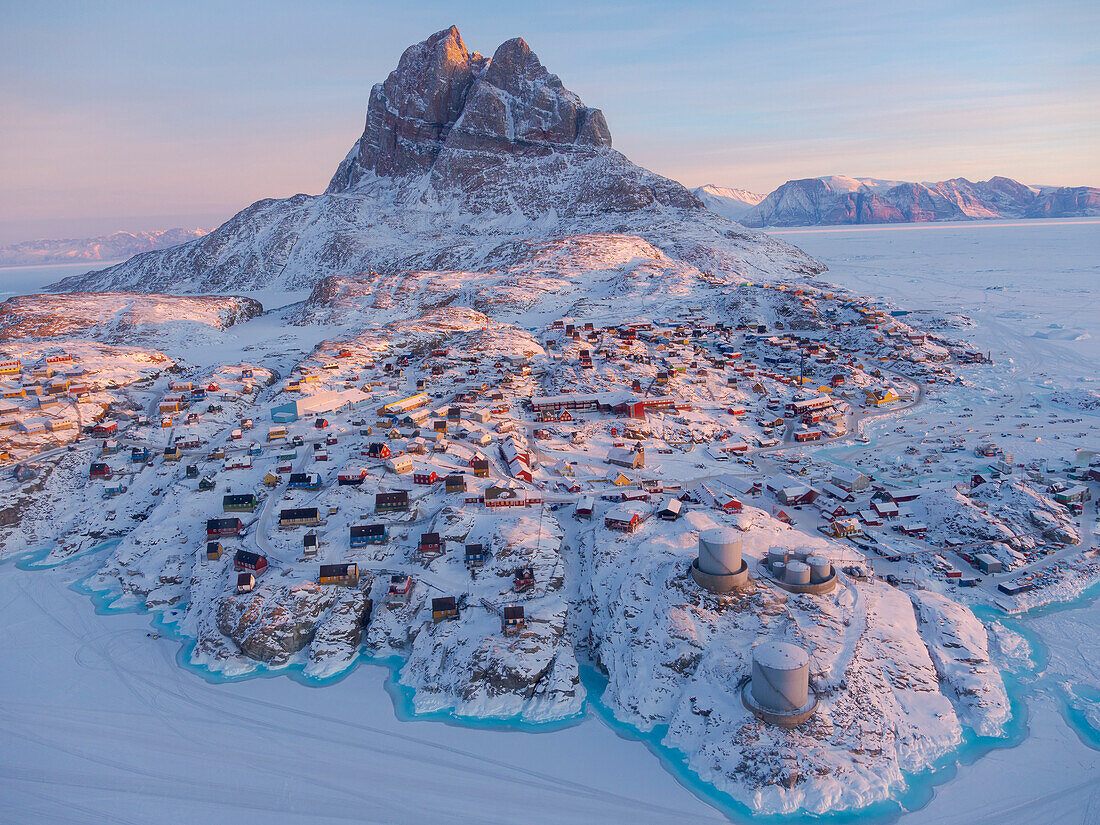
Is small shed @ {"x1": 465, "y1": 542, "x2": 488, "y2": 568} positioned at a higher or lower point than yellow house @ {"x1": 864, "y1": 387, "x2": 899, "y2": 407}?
lower

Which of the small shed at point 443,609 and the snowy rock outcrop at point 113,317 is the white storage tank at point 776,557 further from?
the snowy rock outcrop at point 113,317

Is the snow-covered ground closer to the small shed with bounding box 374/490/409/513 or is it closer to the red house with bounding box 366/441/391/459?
the small shed with bounding box 374/490/409/513

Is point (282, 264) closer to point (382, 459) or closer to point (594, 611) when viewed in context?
point (382, 459)

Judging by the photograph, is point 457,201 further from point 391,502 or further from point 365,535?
point 365,535

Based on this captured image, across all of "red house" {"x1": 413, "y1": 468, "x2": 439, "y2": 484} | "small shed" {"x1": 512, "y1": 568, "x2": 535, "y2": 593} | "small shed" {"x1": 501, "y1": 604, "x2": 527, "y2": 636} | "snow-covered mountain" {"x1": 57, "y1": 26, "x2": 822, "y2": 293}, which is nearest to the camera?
"small shed" {"x1": 501, "y1": 604, "x2": 527, "y2": 636}

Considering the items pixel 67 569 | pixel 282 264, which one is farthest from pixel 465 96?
pixel 67 569

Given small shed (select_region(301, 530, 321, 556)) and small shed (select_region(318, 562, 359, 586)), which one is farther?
small shed (select_region(301, 530, 321, 556))

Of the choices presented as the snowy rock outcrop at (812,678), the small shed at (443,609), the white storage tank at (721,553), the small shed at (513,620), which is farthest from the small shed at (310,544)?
the white storage tank at (721,553)

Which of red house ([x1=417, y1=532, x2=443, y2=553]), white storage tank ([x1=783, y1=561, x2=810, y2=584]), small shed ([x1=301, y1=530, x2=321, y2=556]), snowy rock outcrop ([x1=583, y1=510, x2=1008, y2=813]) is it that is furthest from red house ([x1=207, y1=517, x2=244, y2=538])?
white storage tank ([x1=783, y1=561, x2=810, y2=584])
